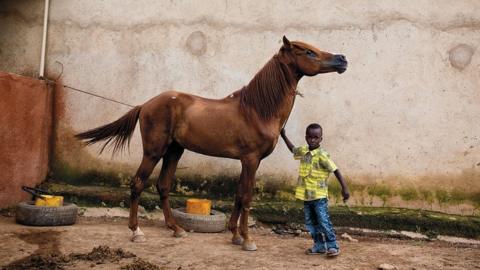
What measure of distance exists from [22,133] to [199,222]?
2.64 metres

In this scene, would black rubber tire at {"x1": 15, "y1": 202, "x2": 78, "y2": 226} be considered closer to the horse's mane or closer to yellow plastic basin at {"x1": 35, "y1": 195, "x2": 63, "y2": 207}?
yellow plastic basin at {"x1": 35, "y1": 195, "x2": 63, "y2": 207}

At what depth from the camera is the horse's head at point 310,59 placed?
14.2 feet

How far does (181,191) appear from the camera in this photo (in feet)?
19.4

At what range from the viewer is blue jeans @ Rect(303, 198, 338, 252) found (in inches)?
162

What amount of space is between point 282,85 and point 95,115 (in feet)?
9.94

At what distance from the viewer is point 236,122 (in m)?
4.54

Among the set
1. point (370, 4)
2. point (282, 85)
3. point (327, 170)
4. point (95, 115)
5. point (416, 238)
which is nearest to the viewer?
point (327, 170)

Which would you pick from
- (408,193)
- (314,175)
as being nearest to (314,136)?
(314,175)

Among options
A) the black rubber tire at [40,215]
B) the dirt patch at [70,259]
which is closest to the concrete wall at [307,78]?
the black rubber tire at [40,215]

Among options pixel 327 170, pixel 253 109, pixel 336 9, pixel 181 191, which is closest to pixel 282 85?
pixel 253 109

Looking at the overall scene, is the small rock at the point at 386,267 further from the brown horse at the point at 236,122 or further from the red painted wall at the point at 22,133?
the red painted wall at the point at 22,133

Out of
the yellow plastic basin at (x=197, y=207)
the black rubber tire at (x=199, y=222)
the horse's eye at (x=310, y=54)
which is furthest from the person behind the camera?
the yellow plastic basin at (x=197, y=207)

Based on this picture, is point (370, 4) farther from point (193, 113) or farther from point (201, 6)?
point (193, 113)

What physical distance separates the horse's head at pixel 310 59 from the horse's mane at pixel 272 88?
114mm
